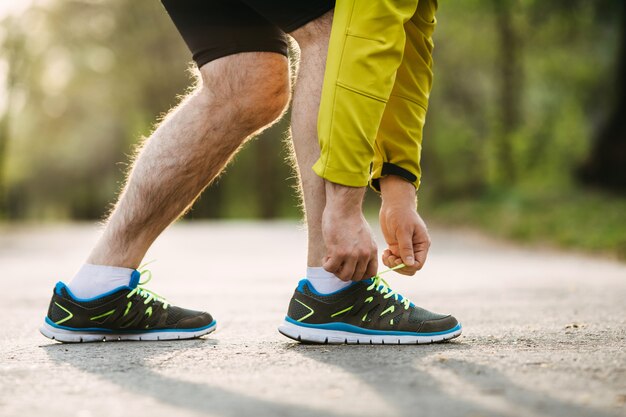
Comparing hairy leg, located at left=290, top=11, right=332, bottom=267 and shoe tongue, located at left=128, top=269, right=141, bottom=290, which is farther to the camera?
shoe tongue, located at left=128, top=269, right=141, bottom=290

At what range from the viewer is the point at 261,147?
29484 millimetres

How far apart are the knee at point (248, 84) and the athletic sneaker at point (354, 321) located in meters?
0.60

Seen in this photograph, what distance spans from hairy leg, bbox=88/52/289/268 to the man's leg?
22cm

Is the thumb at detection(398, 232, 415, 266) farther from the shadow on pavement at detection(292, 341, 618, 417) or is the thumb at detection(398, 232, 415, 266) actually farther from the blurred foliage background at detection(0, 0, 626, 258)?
the blurred foliage background at detection(0, 0, 626, 258)

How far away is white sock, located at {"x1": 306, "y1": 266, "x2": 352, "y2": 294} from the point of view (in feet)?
8.71

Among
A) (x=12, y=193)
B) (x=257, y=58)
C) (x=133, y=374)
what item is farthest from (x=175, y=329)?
(x=12, y=193)

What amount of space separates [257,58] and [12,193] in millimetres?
33447

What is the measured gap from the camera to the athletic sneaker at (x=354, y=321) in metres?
2.65

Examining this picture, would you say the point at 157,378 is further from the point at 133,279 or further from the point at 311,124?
the point at 311,124

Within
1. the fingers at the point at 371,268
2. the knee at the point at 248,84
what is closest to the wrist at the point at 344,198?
the fingers at the point at 371,268

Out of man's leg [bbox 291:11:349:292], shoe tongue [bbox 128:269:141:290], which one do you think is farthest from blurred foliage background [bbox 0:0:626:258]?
man's leg [bbox 291:11:349:292]

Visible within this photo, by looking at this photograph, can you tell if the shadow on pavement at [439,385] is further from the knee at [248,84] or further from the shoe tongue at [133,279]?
the knee at [248,84]

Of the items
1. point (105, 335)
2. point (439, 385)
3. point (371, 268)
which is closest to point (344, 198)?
point (371, 268)

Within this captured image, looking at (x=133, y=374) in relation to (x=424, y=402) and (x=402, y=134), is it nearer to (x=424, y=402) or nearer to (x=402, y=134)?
(x=424, y=402)
